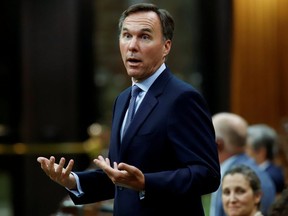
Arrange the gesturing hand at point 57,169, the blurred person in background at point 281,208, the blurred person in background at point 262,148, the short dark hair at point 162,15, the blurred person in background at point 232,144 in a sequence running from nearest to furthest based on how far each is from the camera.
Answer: the gesturing hand at point 57,169, the short dark hair at point 162,15, the blurred person in background at point 281,208, the blurred person in background at point 232,144, the blurred person in background at point 262,148

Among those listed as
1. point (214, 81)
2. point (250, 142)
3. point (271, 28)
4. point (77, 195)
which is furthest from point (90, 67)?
point (77, 195)

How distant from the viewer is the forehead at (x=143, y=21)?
357 centimetres

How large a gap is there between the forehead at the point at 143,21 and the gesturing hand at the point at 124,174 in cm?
55

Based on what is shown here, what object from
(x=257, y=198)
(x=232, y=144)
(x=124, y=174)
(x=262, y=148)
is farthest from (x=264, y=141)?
(x=124, y=174)

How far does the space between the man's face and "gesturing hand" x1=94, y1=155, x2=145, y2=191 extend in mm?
422

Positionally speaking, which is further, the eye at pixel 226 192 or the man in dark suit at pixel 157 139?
the eye at pixel 226 192

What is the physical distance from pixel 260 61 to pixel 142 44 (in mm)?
5982

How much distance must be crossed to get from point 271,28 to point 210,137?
619 cm

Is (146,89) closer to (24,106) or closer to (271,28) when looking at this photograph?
(271,28)

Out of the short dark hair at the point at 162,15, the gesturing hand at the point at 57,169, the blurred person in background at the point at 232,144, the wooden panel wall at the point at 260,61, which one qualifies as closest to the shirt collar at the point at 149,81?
the short dark hair at the point at 162,15

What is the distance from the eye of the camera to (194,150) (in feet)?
11.3

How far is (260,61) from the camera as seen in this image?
9.43 metres

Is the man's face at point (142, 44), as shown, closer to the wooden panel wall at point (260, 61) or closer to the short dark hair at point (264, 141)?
the short dark hair at point (264, 141)

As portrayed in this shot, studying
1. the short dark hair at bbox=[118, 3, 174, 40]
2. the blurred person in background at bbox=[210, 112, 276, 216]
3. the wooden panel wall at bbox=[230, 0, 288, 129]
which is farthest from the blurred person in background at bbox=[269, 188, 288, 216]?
the wooden panel wall at bbox=[230, 0, 288, 129]
